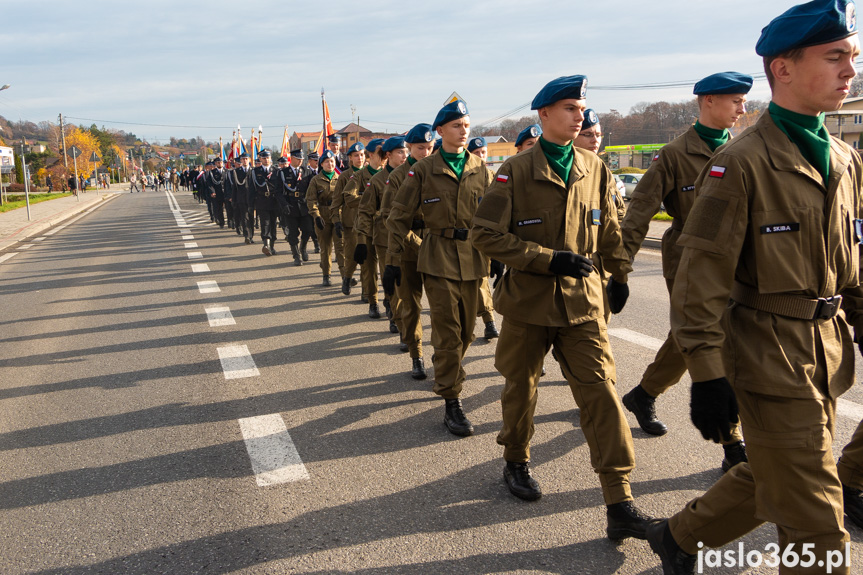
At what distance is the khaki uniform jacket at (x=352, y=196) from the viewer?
8.93m

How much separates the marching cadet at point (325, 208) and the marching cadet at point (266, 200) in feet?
9.93

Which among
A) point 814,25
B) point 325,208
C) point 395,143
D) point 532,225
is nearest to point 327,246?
point 325,208

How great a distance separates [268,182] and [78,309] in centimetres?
607

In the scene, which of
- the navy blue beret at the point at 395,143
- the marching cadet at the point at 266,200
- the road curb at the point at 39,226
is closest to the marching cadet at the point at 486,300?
the navy blue beret at the point at 395,143

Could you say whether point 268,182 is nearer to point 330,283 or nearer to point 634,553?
point 330,283

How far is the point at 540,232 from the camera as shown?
3.38 meters

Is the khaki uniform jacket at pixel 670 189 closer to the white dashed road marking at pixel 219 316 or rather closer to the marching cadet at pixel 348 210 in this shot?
the white dashed road marking at pixel 219 316

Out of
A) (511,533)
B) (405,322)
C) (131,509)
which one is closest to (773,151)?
(511,533)

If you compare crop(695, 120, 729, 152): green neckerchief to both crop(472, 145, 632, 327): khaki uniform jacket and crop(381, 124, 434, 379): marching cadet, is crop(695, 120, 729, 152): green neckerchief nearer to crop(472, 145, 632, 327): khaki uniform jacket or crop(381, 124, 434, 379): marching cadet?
crop(472, 145, 632, 327): khaki uniform jacket

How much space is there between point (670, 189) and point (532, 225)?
122cm

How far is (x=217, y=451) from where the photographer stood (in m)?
4.33

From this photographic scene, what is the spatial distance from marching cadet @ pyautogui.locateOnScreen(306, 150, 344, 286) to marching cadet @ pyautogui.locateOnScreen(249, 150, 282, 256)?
3.03m

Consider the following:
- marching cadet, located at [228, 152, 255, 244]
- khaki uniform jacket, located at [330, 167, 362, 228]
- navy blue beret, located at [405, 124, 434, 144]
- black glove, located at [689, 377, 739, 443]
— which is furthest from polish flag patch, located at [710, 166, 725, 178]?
marching cadet, located at [228, 152, 255, 244]

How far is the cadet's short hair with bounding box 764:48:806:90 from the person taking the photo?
6.93ft
